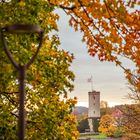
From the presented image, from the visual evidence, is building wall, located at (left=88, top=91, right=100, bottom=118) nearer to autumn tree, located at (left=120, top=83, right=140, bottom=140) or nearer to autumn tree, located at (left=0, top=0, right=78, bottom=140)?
autumn tree, located at (left=120, top=83, right=140, bottom=140)

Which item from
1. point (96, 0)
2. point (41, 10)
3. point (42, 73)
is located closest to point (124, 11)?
point (96, 0)

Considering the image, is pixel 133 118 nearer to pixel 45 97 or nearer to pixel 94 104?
pixel 45 97

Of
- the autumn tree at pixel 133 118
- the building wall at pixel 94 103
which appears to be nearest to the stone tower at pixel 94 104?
the building wall at pixel 94 103

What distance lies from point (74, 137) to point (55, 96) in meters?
1.93

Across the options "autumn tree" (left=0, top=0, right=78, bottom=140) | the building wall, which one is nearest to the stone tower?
the building wall

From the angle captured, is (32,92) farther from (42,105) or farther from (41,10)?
(41,10)

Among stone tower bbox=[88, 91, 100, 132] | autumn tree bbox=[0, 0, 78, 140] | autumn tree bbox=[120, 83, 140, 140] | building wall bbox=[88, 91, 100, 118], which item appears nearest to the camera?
autumn tree bbox=[0, 0, 78, 140]

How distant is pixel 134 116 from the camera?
136 feet

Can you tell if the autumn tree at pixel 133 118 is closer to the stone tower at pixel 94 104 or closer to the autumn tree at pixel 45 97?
the autumn tree at pixel 45 97

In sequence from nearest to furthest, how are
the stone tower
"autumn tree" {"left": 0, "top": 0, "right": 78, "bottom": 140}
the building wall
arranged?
"autumn tree" {"left": 0, "top": 0, "right": 78, "bottom": 140} < the stone tower < the building wall

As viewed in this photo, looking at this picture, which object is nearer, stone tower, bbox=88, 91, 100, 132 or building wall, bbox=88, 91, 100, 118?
stone tower, bbox=88, 91, 100, 132

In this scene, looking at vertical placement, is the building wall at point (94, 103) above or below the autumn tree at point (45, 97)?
above

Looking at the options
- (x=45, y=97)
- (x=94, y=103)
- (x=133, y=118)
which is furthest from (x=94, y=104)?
(x=45, y=97)

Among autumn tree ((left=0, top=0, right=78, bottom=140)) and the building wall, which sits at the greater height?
the building wall
